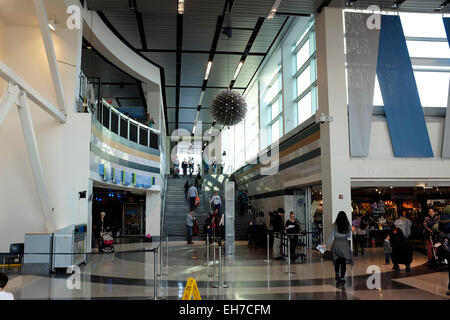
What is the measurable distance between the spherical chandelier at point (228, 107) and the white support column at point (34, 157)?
15.3 ft

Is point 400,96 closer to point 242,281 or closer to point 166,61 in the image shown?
point 242,281

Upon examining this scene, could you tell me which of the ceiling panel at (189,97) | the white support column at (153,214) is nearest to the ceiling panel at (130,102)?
the ceiling panel at (189,97)

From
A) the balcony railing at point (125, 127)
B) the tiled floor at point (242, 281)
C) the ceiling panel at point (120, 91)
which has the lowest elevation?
the tiled floor at point (242, 281)

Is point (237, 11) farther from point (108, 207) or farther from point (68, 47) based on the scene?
point (108, 207)

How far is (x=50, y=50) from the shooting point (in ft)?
33.4

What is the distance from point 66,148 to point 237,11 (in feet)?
23.1

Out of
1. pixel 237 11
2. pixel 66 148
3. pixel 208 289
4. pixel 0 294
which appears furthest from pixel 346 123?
pixel 0 294

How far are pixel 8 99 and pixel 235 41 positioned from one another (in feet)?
39.7

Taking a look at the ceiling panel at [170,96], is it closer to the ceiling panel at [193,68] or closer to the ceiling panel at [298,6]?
the ceiling panel at [193,68]

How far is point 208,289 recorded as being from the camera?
25.4 ft

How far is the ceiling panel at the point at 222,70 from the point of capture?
2091 centimetres

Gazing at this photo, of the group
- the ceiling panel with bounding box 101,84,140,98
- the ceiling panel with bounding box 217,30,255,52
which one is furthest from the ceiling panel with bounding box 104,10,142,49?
the ceiling panel with bounding box 101,84,140,98

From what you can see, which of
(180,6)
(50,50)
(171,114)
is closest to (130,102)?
(171,114)

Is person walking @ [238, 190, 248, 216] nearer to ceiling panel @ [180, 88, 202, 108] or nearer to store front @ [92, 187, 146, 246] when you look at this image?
store front @ [92, 187, 146, 246]
